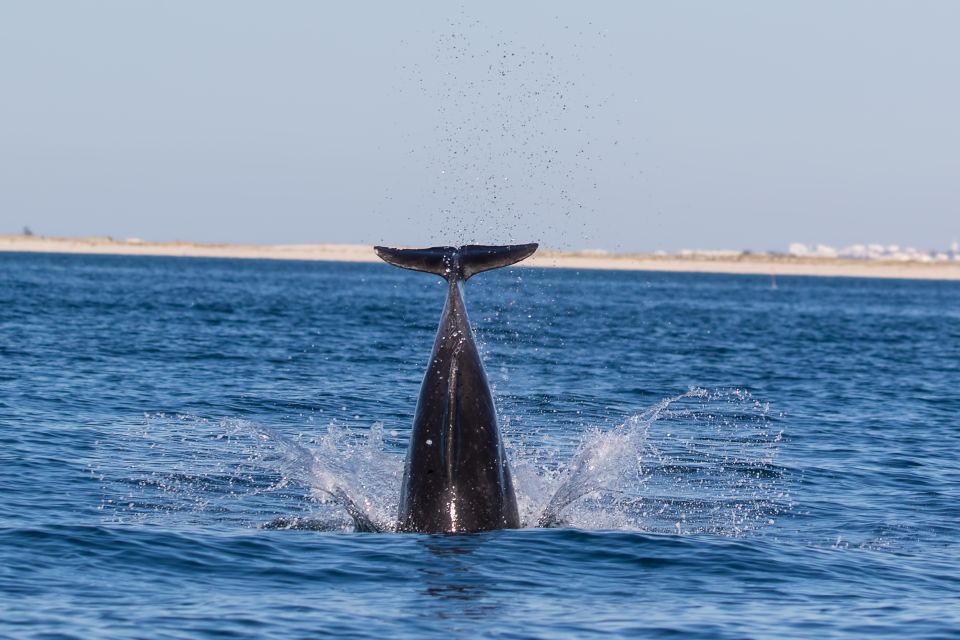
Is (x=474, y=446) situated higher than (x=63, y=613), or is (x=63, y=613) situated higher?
(x=474, y=446)

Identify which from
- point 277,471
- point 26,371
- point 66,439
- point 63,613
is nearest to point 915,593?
point 63,613

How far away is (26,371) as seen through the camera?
3197 centimetres

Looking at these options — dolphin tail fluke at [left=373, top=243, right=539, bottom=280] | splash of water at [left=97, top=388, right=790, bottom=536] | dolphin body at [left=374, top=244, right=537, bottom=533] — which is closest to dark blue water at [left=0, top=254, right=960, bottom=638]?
splash of water at [left=97, top=388, right=790, bottom=536]

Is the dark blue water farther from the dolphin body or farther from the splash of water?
the dolphin body

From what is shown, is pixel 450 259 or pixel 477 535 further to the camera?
pixel 450 259

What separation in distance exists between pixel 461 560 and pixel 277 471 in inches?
271

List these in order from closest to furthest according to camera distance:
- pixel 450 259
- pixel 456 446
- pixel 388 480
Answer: pixel 456 446 → pixel 450 259 → pixel 388 480

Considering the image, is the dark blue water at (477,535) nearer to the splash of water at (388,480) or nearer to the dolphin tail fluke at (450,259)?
the splash of water at (388,480)

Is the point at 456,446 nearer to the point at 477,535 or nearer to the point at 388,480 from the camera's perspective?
the point at 477,535

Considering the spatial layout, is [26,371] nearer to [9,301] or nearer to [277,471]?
[277,471]

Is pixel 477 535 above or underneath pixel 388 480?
above

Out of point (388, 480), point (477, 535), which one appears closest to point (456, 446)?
point (477, 535)

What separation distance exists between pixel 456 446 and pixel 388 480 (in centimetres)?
418

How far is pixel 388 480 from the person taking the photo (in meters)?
18.9
